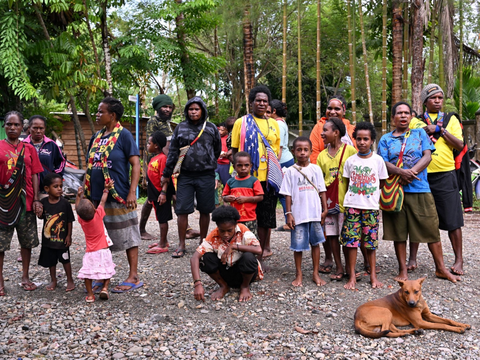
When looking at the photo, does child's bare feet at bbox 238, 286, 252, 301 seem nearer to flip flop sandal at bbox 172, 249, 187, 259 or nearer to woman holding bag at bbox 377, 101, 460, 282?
flip flop sandal at bbox 172, 249, 187, 259

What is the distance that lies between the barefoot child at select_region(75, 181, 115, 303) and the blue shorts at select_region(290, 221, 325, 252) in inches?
74.7

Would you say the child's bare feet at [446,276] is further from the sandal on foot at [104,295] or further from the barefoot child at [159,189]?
the sandal on foot at [104,295]

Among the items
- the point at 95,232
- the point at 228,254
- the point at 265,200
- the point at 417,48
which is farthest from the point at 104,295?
the point at 417,48

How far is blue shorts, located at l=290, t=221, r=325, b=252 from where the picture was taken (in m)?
4.73

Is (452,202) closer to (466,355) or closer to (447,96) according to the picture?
(466,355)

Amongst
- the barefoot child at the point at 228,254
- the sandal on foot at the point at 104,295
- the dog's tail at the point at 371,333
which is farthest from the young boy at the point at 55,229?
the dog's tail at the point at 371,333

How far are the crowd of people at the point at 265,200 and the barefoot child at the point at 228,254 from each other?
1 cm

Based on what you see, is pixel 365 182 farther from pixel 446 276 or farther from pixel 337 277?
pixel 446 276

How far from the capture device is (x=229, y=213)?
436 cm

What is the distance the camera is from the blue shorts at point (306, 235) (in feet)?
15.5

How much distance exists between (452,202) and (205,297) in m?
Result: 2.91

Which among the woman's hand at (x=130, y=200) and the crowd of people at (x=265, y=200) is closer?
the crowd of people at (x=265, y=200)

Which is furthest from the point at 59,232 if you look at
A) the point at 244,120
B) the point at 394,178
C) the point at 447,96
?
the point at 447,96

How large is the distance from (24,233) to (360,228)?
3.60m
